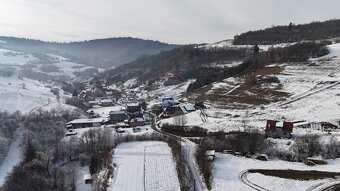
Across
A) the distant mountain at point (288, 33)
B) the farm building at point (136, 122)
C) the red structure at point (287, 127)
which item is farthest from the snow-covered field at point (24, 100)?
the distant mountain at point (288, 33)

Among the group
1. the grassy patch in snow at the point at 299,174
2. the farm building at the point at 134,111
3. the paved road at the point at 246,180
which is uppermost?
the farm building at the point at 134,111

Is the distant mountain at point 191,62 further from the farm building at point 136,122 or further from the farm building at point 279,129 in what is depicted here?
the farm building at point 279,129

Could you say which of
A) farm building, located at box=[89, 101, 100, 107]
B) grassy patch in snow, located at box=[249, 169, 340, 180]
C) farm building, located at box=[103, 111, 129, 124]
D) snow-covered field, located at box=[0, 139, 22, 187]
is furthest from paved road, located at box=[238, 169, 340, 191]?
farm building, located at box=[89, 101, 100, 107]

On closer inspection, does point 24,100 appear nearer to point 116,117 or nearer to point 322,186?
point 116,117

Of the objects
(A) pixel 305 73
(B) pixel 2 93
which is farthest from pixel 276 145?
(B) pixel 2 93

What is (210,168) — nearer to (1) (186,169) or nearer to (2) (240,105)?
(1) (186,169)

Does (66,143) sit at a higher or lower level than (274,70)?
lower

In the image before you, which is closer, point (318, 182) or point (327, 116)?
point (318, 182)
